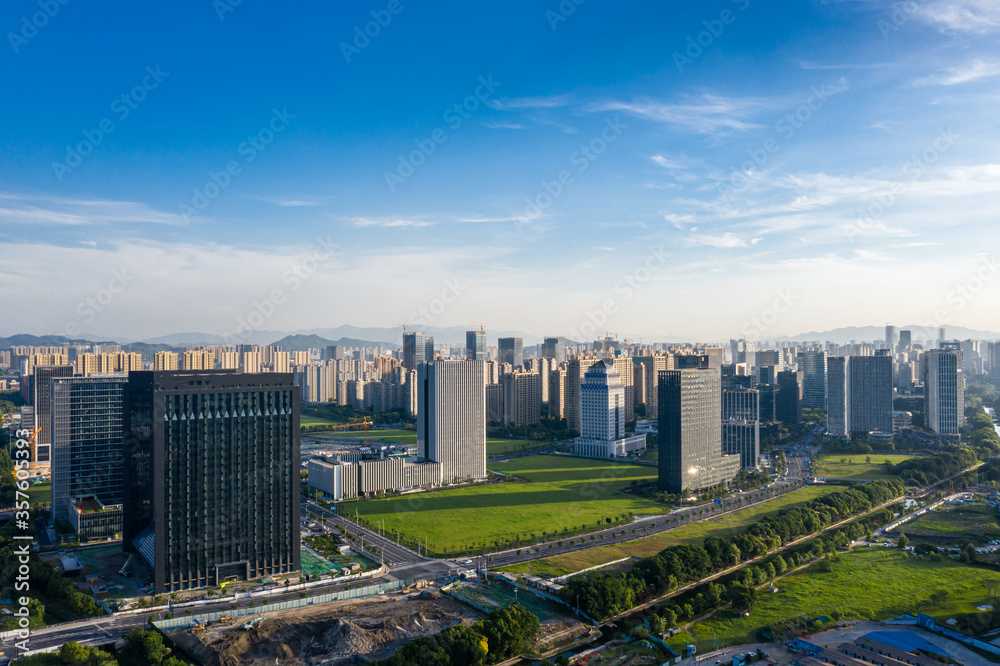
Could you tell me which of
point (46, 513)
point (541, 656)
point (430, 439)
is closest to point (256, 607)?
point (541, 656)

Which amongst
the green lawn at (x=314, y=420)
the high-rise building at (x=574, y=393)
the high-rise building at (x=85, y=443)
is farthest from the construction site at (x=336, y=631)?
the green lawn at (x=314, y=420)

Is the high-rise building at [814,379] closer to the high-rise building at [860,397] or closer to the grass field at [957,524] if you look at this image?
the high-rise building at [860,397]

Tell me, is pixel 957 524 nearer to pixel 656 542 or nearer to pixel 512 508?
pixel 656 542

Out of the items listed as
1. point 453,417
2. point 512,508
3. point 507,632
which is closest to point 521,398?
point 453,417

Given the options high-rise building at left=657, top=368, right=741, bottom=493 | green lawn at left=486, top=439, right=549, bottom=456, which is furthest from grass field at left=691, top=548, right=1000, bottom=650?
→ green lawn at left=486, top=439, right=549, bottom=456

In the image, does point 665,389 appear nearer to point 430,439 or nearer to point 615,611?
point 430,439
